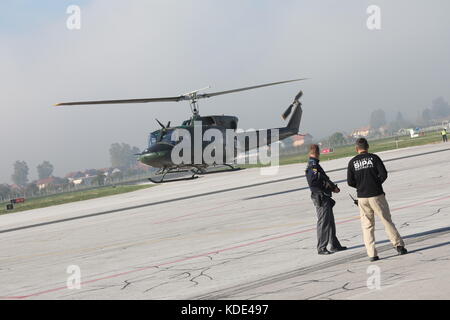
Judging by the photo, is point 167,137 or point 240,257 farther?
point 167,137

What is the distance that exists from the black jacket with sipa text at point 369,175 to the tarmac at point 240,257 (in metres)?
1.10

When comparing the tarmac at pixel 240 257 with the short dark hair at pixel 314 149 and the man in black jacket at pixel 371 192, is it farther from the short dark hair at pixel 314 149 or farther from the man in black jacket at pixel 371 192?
the short dark hair at pixel 314 149

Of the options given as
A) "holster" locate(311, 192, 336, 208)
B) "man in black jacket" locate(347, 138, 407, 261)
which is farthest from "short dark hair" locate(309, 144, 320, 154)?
"man in black jacket" locate(347, 138, 407, 261)

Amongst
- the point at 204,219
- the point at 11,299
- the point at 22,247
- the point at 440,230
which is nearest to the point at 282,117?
the point at 204,219

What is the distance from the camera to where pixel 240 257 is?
436 inches

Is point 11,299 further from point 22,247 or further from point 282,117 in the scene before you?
point 282,117

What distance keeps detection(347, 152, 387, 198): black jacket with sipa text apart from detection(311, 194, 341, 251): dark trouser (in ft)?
3.30

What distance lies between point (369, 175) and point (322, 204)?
51.8 inches

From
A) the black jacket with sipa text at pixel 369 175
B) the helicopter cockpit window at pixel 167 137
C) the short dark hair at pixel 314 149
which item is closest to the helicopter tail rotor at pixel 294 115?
the helicopter cockpit window at pixel 167 137

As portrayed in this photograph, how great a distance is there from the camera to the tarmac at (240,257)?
8039 millimetres

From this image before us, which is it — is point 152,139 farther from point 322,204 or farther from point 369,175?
point 369,175

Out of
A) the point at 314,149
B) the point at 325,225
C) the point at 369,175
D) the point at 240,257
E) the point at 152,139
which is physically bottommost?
the point at 240,257

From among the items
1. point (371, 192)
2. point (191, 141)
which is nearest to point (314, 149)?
point (371, 192)

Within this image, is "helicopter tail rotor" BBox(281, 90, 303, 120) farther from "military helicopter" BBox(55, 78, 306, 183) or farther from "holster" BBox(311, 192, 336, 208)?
"holster" BBox(311, 192, 336, 208)
